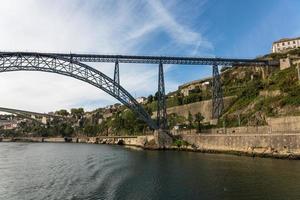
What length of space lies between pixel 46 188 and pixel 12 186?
11.8 ft

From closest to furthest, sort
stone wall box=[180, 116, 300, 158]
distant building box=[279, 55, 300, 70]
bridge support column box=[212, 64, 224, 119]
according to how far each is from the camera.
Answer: stone wall box=[180, 116, 300, 158] → bridge support column box=[212, 64, 224, 119] → distant building box=[279, 55, 300, 70]

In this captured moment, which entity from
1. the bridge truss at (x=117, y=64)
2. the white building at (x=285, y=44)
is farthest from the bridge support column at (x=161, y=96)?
the white building at (x=285, y=44)

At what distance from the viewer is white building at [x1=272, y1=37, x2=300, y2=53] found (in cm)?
8306

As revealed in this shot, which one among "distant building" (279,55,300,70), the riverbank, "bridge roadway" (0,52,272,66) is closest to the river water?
the riverbank

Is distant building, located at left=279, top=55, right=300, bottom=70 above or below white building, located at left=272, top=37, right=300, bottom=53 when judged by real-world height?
below

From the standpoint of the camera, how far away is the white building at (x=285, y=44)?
83.1 m

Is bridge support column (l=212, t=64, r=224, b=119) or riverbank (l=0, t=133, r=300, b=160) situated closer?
riverbank (l=0, t=133, r=300, b=160)

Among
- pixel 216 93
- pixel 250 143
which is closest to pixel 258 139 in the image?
pixel 250 143

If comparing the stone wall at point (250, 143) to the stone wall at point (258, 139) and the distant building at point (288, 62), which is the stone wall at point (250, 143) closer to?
the stone wall at point (258, 139)

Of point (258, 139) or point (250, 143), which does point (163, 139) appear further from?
point (258, 139)

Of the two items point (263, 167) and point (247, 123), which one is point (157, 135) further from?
point (263, 167)

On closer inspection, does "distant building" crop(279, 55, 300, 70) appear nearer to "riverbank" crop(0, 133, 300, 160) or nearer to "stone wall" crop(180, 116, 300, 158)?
"stone wall" crop(180, 116, 300, 158)

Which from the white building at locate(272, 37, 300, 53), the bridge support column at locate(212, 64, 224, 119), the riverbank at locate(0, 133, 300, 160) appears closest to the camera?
the riverbank at locate(0, 133, 300, 160)

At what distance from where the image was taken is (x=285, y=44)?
279 ft
